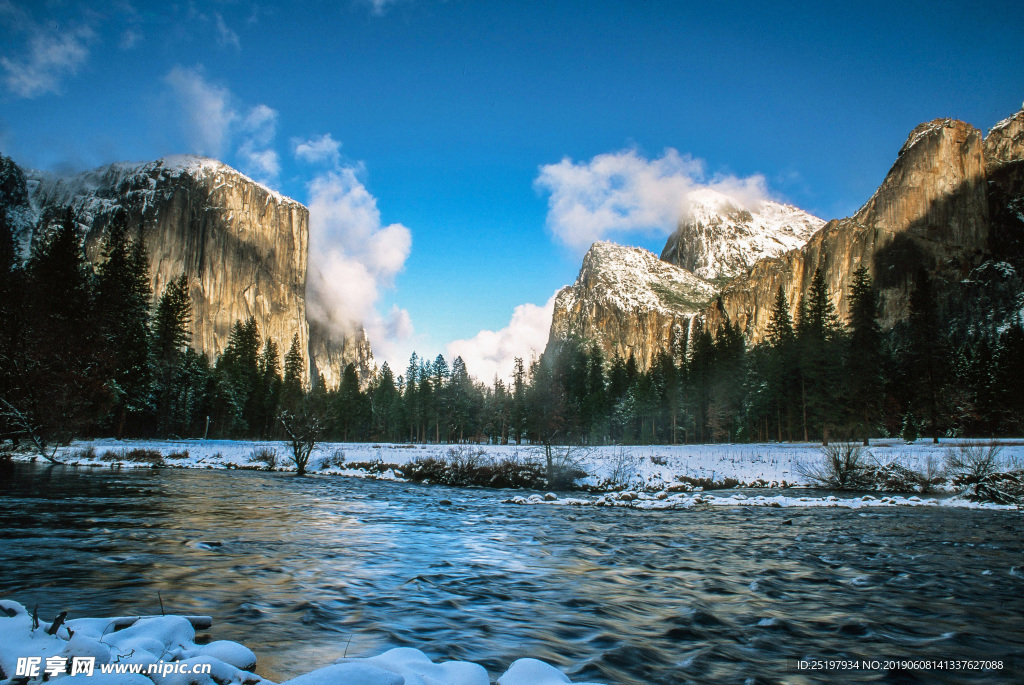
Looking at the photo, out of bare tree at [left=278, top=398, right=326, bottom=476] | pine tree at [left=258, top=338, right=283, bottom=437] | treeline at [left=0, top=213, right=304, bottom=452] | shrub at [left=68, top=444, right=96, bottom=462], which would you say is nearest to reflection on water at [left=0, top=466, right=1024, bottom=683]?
treeline at [left=0, top=213, right=304, bottom=452]

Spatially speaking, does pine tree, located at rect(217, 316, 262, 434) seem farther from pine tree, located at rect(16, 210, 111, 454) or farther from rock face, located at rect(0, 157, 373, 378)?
rock face, located at rect(0, 157, 373, 378)

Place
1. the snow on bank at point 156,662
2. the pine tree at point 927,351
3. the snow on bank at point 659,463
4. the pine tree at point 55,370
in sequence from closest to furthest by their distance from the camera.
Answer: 1. the snow on bank at point 156,662
2. the pine tree at point 55,370
3. the snow on bank at point 659,463
4. the pine tree at point 927,351

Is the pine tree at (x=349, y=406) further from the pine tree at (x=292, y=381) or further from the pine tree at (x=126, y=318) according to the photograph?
the pine tree at (x=126, y=318)

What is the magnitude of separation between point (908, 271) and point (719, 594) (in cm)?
13706

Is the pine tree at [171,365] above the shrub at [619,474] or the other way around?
above

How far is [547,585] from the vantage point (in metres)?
7.14

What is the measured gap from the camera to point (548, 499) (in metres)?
19.9

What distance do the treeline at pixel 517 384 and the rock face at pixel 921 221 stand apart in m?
15.8

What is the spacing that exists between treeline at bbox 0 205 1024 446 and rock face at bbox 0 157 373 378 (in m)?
75.5

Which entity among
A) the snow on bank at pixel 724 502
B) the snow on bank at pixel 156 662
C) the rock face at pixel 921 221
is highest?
the rock face at pixel 921 221

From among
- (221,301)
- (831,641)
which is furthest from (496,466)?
(221,301)

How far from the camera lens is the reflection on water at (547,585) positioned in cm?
465

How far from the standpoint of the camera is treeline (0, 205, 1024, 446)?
84.4ft

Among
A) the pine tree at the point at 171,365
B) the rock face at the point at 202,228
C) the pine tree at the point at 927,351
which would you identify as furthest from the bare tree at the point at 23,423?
the rock face at the point at 202,228
